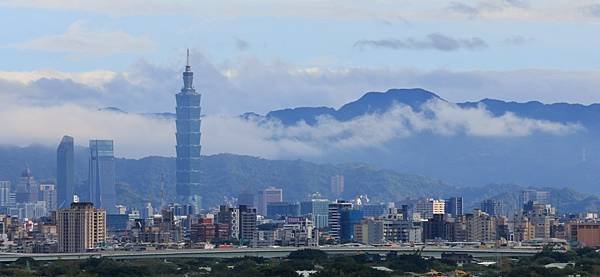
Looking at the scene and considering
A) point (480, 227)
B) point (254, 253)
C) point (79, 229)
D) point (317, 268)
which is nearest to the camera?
point (317, 268)

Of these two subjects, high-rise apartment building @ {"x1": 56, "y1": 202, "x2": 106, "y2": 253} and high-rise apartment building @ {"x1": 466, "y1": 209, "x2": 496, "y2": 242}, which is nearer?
high-rise apartment building @ {"x1": 56, "y1": 202, "x2": 106, "y2": 253}

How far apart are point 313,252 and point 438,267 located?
20062 millimetres

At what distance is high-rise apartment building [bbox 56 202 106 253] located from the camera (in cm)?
16188

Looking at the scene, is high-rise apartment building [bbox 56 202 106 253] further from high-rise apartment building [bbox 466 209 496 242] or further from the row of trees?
high-rise apartment building [bbox 466 209 496 242]

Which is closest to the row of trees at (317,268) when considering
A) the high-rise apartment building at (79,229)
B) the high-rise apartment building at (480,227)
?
the high-rise apartment building at (79,229)

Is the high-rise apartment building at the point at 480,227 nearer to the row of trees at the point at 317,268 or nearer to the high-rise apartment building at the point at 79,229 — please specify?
the high-rise apartment building at the point at 79,229

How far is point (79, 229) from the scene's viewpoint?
167375mm

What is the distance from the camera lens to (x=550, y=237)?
18988 centimetres

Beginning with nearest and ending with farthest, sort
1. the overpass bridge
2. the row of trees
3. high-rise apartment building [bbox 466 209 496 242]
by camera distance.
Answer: the row of trees < the overpass bridge < high-rise apartment building [bbox 466 209 496 242]

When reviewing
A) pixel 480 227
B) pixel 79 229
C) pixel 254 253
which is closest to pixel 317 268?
pixel 254 253

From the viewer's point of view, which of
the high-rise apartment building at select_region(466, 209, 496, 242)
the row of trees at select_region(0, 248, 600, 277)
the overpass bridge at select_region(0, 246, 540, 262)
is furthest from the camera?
the high-rise apartment building at select_region(466, 209, 496, 242)

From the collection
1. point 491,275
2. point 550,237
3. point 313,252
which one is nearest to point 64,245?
point 313,252

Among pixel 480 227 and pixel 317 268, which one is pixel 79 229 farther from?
pixel 317 268

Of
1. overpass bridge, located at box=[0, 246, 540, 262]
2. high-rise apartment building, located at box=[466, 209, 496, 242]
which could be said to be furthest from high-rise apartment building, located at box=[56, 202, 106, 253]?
high-rise apartment building, located at box=[466, 209, 496, 242]
